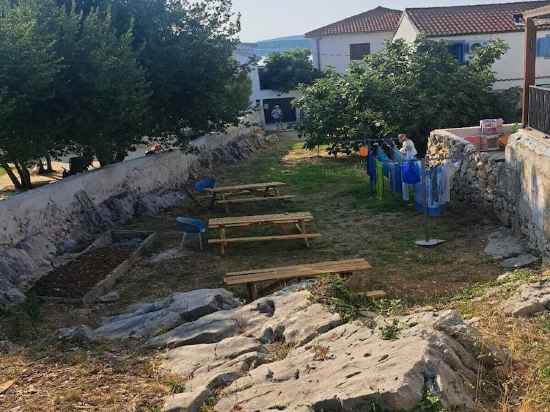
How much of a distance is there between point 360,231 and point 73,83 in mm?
6376

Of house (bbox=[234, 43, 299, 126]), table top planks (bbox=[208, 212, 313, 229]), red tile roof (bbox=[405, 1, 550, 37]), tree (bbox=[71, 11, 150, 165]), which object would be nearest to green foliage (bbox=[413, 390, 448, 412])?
table top planks (bbox=[208, 212, 313, 229])

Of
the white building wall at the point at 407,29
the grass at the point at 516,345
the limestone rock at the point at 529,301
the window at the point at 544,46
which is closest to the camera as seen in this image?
the grass at the point at 516,345

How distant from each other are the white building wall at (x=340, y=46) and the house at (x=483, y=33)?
29.7 feet

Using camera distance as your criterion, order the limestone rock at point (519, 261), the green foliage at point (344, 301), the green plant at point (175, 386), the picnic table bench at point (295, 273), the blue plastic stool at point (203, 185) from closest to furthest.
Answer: the green plant at point (175, 386), the green foliage at point (344, 301), the picnic table bench at point (295, 273), the limestone rock at point (519, 261), the blue plastic stool at point (203, 185)

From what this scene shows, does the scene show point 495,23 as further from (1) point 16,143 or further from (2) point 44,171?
(1) point 16,143

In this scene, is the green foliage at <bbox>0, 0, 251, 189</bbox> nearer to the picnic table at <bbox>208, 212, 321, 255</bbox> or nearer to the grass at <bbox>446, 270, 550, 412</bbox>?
the picnic table at <bbox>208, 212, 321, 255</bbox>

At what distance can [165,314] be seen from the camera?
721 centimetres

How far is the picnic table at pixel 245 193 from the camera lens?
13.8 meters

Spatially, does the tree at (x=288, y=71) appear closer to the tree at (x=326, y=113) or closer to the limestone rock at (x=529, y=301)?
the tree at (x=326, y=113)

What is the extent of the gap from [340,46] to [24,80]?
109 feet

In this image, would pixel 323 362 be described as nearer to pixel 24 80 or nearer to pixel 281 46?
pixel 24 80

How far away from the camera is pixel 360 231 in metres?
11.5

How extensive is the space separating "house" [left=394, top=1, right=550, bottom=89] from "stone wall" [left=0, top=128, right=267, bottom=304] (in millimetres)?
15901

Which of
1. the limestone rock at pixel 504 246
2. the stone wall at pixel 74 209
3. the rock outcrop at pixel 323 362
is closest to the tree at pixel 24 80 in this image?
the stone wall at pixel 74 209
